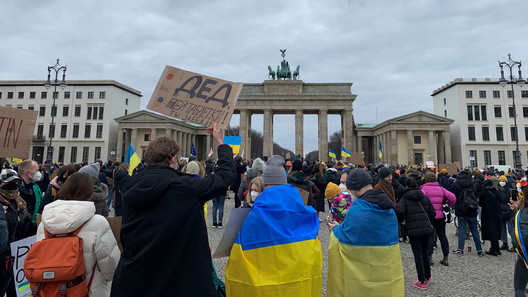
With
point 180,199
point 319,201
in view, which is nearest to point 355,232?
point 180,199

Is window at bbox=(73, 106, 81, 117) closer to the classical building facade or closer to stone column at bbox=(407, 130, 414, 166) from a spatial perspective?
the classical building facade

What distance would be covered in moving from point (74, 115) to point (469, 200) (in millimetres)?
61729

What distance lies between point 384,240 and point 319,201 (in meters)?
7.34

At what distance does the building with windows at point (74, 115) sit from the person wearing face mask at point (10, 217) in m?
54.4

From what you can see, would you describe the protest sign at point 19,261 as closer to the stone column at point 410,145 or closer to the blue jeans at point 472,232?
the blue jeans at point 472,232

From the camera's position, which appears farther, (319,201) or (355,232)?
(319,201)

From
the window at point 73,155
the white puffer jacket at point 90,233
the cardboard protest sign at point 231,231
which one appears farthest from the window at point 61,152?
the cardboard protest sign at point 231,231

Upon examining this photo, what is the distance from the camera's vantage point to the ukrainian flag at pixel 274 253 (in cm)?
236

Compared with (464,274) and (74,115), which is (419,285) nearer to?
(464,274)

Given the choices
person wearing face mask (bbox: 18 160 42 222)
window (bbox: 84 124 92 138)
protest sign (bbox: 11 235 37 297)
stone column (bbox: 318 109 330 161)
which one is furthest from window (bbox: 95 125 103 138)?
protest sign (bbox: 11 235 37 297)

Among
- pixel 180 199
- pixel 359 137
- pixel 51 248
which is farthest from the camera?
→ pixel 359 137

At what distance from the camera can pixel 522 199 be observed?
149 inches

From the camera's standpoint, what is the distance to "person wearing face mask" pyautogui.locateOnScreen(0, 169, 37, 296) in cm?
302

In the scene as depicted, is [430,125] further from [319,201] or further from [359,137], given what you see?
[319,201]
